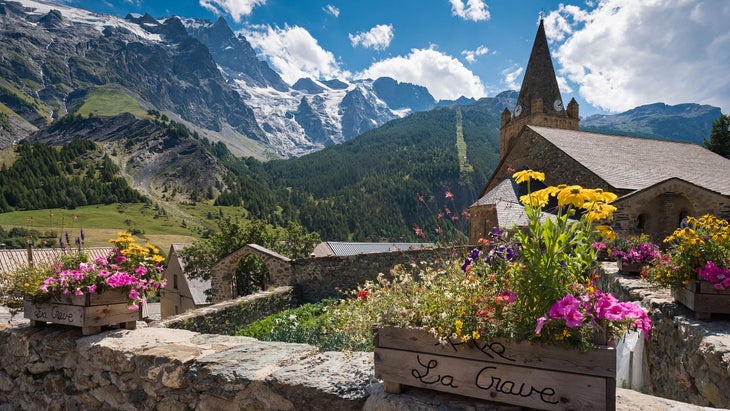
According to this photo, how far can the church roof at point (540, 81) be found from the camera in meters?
33.6

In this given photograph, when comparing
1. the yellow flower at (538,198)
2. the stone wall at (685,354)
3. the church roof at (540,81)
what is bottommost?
the stone wall at (685,354)

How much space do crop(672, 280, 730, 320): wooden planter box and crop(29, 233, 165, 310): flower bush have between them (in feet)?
18.5

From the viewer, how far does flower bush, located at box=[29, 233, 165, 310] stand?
368cm

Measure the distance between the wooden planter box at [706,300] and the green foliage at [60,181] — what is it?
146 metres

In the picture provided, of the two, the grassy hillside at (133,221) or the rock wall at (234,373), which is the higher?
the rock wall at (234,373)

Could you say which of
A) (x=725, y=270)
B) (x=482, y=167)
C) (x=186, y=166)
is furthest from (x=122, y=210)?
(x=725, y=270)

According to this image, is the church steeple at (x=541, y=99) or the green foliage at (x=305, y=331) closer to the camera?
the green foliage at (x=305, y=331)

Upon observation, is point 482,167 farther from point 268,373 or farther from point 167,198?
point 268,373

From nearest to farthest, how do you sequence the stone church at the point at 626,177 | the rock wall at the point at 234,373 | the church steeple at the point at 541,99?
the rock wall at the point at 234,373 < the stone church at the point at 626,177 < the church steeple at the point at 541,99

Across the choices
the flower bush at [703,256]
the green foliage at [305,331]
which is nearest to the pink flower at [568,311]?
the green foliage at [305,331]

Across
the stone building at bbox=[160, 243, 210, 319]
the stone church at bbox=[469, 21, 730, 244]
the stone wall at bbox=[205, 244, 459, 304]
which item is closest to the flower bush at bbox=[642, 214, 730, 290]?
the stone wall at bbox=[205, 244, 459, 304]

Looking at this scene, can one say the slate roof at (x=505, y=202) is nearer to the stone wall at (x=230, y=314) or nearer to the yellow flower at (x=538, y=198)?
the stone wall at (x=230, y=314)

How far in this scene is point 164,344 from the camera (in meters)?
3.47

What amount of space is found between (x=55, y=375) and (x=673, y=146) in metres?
32.7
